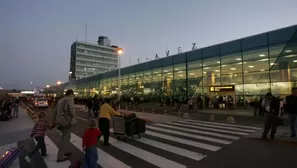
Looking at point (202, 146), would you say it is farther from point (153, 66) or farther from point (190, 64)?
point (153, 66)

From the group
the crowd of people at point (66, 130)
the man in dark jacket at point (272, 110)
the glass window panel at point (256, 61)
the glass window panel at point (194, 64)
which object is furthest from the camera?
the glass window panel at point (194, 64)

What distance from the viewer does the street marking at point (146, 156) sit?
6398mm

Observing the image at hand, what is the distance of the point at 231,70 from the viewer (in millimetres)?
32562

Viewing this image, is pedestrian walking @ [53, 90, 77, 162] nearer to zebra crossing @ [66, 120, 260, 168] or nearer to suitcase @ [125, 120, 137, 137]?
zebra crossing @ [66, 120, 260, 168]

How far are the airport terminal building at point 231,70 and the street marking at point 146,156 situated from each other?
15.0m

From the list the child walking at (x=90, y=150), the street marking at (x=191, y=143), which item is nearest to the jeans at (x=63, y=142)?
the child walking at (x=90, y=150)

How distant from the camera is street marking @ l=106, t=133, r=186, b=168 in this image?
640 cm

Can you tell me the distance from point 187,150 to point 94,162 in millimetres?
3553

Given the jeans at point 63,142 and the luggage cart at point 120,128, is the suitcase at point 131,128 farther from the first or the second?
the jeans at point 63,142

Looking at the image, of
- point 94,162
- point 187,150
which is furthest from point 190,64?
point 94,162

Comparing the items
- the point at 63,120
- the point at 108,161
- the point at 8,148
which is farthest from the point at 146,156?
the point at 8,148

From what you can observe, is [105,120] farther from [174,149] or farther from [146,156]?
[174,149]

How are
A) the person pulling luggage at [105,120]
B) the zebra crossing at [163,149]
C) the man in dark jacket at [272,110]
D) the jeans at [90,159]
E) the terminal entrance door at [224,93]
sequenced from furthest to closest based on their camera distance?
the terminal entrance door at [224,93] → the man in dark jacket at [272,110] → the person pulling luggage at [105,120] → the zebra crossing at [163,149] → the jeans at [90,159]

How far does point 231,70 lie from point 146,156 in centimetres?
2826
